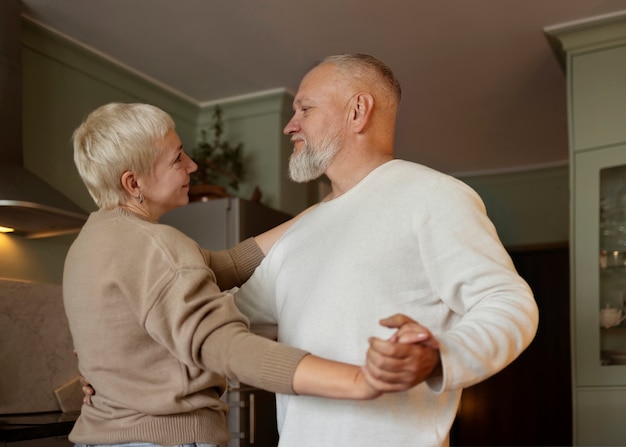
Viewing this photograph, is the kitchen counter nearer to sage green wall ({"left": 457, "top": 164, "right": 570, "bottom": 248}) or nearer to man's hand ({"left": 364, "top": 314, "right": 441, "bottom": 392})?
man's hand ({"left": 364, "top": 314, "right": 441, "bottom": 392})

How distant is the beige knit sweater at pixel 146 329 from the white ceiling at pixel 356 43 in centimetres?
222

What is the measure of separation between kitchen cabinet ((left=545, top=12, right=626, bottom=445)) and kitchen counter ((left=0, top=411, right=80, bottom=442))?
84.0 inches

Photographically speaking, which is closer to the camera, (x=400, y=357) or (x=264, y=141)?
(x=400, y=357)

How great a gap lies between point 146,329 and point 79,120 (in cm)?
275

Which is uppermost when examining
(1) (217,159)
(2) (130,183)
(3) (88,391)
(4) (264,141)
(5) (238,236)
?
(4) (264,141)

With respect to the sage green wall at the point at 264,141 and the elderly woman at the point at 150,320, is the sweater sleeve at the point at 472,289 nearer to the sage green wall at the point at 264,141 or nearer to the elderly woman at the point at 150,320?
the elderly woman at the point at 150,320

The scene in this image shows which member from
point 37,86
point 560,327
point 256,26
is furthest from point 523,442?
point 37,86

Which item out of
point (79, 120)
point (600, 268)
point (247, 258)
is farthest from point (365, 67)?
point (79, 120)

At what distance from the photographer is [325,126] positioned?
1.64 metres

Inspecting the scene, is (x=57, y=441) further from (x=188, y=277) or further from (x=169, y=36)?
(x=169, y=36)

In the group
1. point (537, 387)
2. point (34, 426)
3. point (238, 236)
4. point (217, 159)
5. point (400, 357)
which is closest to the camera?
point (400, 357)

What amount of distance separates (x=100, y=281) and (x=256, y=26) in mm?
2464

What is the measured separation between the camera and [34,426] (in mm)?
2568

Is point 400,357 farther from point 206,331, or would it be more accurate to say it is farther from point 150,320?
point 150,320
